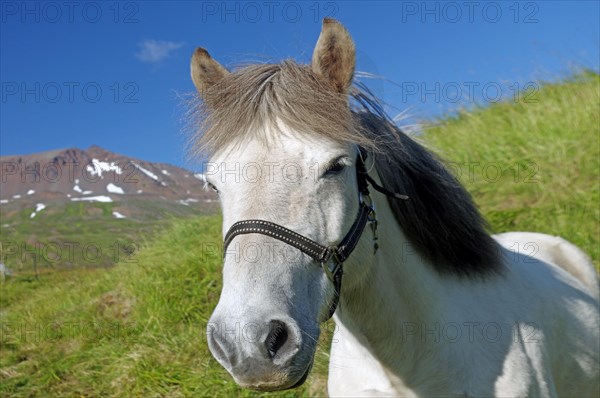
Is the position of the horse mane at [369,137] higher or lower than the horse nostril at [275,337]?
higher

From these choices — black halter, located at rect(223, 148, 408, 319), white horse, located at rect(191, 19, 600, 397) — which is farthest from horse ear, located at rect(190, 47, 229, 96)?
black halter, located at rect(223, 148, 408, 319)

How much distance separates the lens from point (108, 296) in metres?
Answer: 7.42

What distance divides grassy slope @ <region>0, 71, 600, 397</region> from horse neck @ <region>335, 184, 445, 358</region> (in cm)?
210

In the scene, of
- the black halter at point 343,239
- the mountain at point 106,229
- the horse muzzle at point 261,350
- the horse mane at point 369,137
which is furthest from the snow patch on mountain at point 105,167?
the horse muzzle at point 261,350

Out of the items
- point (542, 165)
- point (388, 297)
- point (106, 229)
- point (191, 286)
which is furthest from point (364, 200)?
point (106, 229)

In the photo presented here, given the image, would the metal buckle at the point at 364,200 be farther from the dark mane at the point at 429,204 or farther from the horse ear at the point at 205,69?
the horse ear at the point at 205,69

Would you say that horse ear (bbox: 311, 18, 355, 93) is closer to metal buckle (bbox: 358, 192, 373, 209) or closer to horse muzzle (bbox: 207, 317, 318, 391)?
metal buckle (bbox: 358, 192, 373, 209)

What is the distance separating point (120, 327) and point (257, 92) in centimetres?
487

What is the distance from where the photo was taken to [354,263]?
6.82 feet

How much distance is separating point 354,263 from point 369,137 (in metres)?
0.52

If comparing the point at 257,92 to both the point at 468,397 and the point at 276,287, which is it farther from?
the point at 468,397

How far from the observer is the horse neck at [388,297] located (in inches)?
87.4

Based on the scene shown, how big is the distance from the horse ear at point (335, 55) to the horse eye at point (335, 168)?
1.17 ft

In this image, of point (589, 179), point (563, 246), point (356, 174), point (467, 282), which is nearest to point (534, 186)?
point (589, 179)
